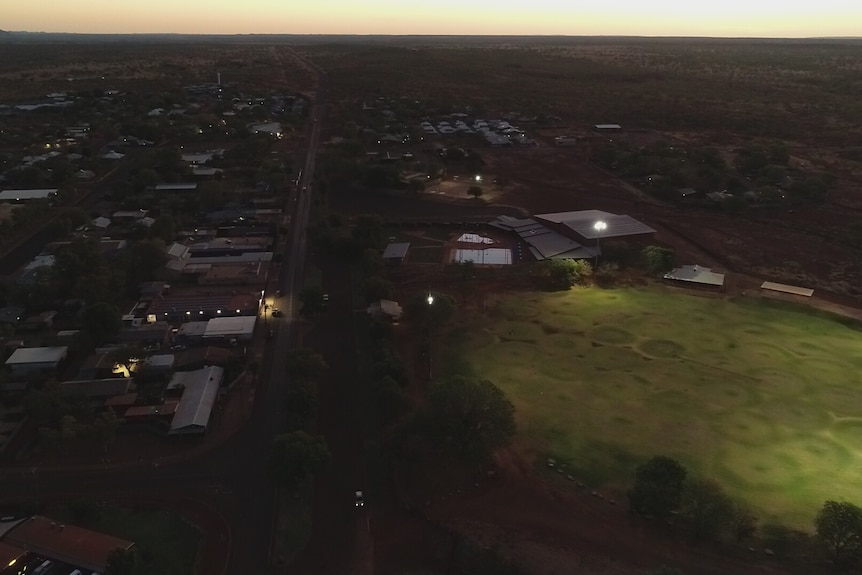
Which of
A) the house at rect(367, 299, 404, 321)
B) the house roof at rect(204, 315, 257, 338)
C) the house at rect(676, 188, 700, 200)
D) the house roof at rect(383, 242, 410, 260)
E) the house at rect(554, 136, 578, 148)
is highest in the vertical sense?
the house at rect(554, 136, 578, 148)

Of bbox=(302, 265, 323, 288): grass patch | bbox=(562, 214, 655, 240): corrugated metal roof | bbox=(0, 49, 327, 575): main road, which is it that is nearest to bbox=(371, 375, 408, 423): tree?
bbox=(0, 49, 327, 575): main road

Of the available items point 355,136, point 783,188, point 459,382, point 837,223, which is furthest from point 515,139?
point 459,382

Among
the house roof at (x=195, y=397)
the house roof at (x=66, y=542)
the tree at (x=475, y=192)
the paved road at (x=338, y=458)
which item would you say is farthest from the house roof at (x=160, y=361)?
the tree at (x=475, y=192)

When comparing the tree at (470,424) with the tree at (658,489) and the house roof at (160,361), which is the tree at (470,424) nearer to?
the tree at (658,489)

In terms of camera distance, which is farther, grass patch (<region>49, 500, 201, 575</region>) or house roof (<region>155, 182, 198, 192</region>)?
house roof (<region>155, 182, 198, 192</region>)

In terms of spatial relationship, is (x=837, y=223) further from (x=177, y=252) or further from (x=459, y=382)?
(x=177, y=252)

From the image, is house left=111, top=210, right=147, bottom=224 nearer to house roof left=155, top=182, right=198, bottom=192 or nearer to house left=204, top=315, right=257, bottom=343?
house roof left=155, top=182, right=198, bottom=192
